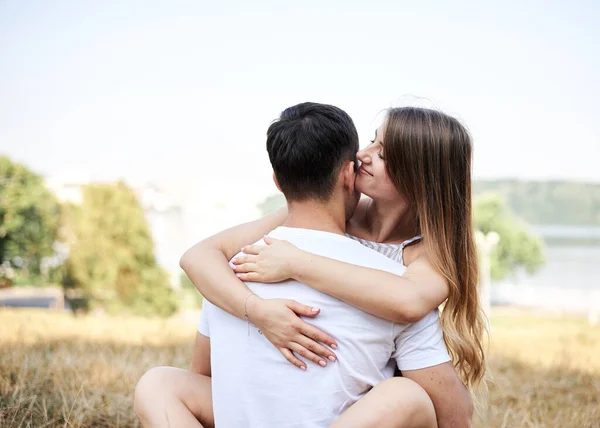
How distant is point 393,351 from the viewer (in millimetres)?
1819

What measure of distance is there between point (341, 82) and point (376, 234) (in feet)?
274

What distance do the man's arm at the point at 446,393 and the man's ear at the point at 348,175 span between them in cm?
55

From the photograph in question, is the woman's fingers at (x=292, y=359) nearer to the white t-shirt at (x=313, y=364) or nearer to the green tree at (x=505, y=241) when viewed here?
the white t-shirt at (x=313, y=364)

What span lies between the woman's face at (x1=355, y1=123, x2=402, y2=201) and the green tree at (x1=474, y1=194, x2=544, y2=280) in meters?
58.7

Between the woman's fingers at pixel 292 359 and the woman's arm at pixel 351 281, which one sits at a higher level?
the woman's arm at pixel 351 281

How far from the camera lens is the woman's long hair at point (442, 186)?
6.75 feet

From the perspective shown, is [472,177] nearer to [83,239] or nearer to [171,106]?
[83,239]

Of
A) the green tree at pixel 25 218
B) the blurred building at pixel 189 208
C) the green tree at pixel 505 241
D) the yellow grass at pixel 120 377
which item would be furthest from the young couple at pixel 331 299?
the green tree at pixel 505 241

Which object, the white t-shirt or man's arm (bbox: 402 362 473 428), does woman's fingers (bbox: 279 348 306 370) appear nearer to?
the white t-shirt

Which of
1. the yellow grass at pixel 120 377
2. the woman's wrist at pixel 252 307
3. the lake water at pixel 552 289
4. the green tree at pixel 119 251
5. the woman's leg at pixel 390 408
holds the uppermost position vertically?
the woman's wrist at pixel 252 307

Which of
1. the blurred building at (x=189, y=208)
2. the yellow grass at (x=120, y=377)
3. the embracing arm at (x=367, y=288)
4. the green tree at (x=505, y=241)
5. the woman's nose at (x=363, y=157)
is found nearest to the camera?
the embracing arm at (x=367, y=288)

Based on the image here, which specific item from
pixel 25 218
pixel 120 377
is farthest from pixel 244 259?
pixel 25 218

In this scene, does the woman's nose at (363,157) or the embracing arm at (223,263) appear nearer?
the embracing arm at (223,263)

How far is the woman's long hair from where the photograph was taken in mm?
2059
